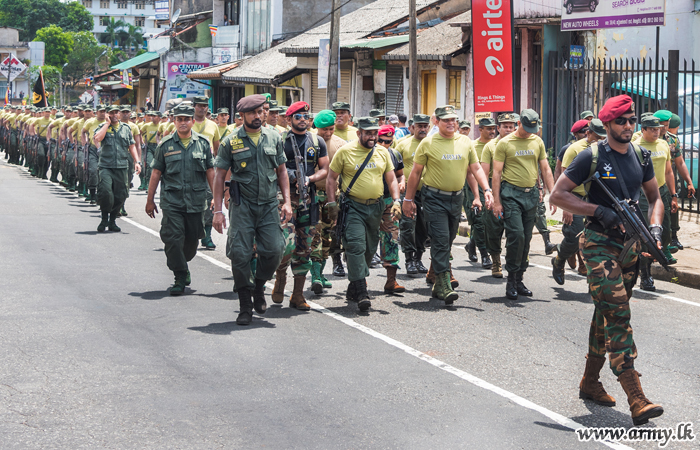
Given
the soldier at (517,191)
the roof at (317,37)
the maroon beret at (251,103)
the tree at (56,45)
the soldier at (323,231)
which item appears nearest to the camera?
→ the maroon beret at (251,103)

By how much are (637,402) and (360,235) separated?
3910 millimetres

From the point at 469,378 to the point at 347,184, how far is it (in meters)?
2.98

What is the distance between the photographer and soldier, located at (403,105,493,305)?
941 cm

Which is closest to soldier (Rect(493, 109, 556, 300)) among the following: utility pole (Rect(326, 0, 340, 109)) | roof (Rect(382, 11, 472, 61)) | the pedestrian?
the pedestrian

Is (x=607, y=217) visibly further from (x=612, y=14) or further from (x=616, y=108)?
(x=612, y=14)

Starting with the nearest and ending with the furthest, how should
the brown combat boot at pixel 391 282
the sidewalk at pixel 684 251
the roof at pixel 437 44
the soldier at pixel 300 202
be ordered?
the soldier at pixel 300 202
the brown combat boot at pixel 391 282
the sidewalk at pixel 684 251
the roof at pixel 437 44

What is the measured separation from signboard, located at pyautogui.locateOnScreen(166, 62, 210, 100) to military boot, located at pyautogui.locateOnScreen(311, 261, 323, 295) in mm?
33931

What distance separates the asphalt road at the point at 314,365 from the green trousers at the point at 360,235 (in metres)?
0.47

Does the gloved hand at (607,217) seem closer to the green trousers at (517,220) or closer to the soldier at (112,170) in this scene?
the green trousers at (517,220)

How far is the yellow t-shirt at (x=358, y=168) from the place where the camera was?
912 cm

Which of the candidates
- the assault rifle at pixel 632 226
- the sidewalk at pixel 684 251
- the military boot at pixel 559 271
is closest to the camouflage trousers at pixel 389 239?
the military boot at pixel 559 271

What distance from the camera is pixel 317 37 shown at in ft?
109

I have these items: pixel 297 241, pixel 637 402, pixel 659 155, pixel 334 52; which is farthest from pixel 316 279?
pixel 334 52

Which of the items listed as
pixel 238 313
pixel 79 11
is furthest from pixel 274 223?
pixel 79 11
